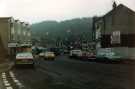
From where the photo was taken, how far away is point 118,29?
269ft

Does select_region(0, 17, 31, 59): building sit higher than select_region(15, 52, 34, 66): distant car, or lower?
higher

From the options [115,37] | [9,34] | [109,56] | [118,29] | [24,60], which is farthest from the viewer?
[9,34]

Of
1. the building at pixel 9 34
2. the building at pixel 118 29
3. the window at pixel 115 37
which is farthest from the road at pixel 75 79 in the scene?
the building at pixel 9 34

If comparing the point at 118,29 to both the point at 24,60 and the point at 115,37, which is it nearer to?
the point at 115,37

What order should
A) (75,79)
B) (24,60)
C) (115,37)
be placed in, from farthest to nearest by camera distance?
(115,37) → (24,60) → (75,79)

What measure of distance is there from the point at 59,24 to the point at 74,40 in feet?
32.6

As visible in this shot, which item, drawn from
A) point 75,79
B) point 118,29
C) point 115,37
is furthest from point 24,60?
point 118,29

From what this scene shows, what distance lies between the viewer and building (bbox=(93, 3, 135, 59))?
75.2m

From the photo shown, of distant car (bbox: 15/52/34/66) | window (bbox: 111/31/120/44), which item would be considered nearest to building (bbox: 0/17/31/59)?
window (bbox: 111/31/120/44)

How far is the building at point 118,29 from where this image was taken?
7519 centimetres

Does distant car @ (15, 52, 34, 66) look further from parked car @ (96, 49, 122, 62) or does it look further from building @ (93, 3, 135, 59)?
building @ (93, 3, 135, 59)

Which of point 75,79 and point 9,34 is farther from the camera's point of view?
point 9,34

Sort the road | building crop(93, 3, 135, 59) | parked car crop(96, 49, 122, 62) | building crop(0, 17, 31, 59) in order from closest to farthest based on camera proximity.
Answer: the road → parked car crop(96, 49, 122, 62) → building crop(93, 3, 135, 59) → building crop(0, 17, 31, 59)

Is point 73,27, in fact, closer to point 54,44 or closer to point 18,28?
point 54,44
